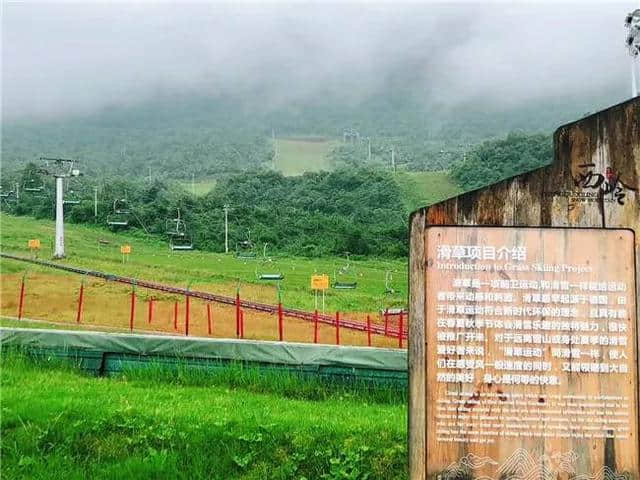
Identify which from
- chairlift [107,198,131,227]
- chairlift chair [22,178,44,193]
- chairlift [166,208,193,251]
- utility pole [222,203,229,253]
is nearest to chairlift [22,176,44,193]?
chairlift chair [22,178,44,193]

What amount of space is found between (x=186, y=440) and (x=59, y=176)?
22.0 m

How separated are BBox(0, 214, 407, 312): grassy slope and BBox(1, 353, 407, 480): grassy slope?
14608mm

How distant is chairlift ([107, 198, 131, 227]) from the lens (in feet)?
86.9

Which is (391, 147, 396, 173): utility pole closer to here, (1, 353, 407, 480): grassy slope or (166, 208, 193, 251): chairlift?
(166, 208, 193, 251): chairlift

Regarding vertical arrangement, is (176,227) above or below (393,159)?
below

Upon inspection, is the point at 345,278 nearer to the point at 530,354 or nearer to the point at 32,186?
the point at 32,186

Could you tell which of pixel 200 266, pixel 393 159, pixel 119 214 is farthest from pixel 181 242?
pixel 393 159

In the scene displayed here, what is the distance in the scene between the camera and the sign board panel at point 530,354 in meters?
2.92

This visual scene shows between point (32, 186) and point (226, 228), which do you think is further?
point (32, 186)

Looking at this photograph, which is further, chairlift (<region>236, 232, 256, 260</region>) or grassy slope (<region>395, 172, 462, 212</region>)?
grassy slope (<region>395, 172, 462, 212</region>)

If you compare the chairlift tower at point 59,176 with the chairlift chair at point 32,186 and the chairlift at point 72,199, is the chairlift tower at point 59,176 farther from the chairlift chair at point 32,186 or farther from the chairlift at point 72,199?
the chairlift chair at point 32,186

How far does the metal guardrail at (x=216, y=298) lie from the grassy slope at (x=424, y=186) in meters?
23.9

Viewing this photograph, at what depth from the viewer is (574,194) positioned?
3086mm

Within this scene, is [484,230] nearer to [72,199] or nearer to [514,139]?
[72,199]
